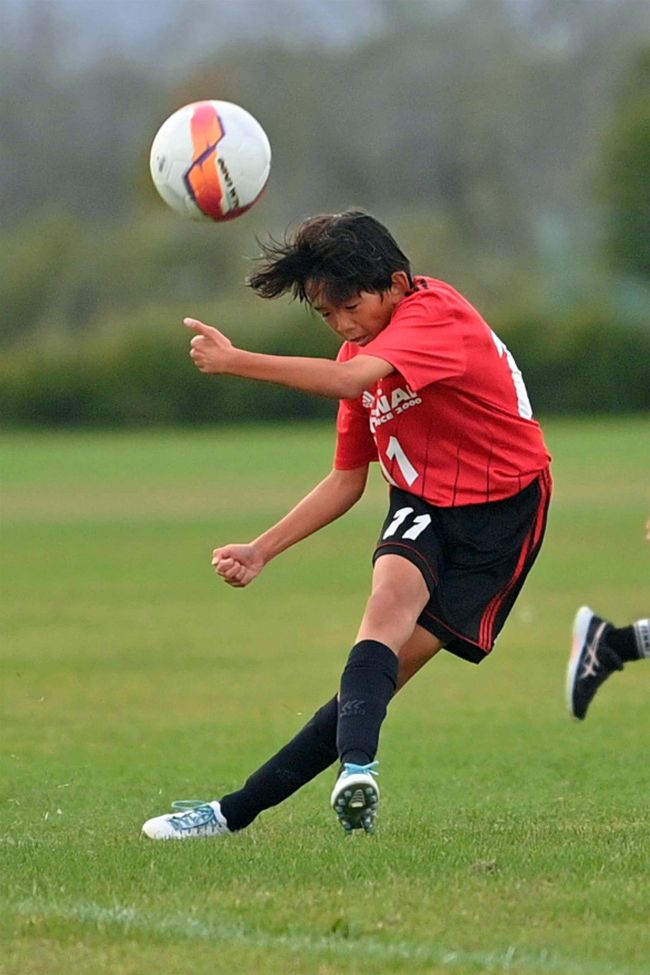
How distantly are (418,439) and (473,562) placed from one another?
1.49 ft

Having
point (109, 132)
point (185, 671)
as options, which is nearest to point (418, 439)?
point (185, 671)

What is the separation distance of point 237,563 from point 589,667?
132 cm

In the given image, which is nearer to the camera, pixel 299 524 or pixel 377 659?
pixel 377 659

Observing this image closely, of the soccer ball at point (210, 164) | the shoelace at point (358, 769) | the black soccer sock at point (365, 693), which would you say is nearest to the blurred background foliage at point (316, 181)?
the soccer ball at point (210, 164)

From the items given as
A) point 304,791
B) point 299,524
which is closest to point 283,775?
point 299,524

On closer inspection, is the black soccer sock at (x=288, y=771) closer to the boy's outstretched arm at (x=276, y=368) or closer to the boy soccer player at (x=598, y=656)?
the boy soccer player at (x=598, y=656)

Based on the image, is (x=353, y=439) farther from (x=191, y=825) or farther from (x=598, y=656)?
(x=191, y=825)

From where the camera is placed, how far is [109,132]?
340ft

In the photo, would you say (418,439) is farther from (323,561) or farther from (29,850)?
(323,561)

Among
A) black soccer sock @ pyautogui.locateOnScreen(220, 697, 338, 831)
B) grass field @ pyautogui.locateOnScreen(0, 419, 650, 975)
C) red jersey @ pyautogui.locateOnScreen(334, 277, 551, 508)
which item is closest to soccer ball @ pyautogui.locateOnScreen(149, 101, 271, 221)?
red jersey @ pyautogui.locateOnScreen(334, 277, 551, 508)

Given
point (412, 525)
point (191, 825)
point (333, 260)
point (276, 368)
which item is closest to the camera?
point (276, 368)

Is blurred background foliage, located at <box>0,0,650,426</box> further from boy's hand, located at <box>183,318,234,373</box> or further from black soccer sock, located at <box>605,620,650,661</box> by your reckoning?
boy's hand, located at <box>183,318,234,373</box>

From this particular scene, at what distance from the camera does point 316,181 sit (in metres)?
90.1

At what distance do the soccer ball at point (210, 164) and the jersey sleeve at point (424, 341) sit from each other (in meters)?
0.84
